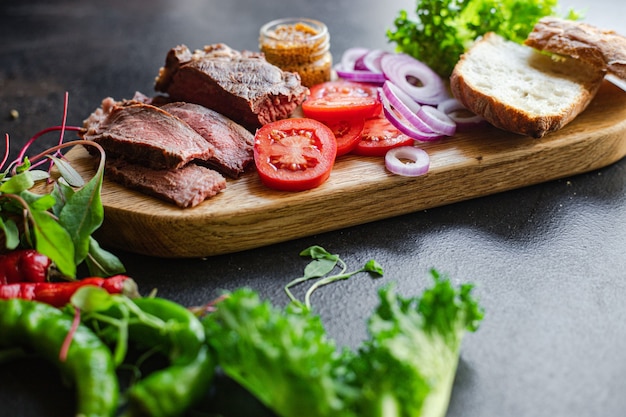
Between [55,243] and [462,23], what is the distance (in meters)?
3.36

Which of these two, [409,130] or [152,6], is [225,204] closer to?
[409,130]

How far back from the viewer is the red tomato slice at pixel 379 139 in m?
3.91

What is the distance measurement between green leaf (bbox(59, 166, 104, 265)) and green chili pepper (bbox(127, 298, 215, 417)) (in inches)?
17.7

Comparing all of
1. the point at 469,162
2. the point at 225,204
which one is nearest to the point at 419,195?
the point at 469,162

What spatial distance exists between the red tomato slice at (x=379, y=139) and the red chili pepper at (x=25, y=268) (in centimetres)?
190

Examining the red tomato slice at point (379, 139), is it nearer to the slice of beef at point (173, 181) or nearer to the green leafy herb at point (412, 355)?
the slice of beef at point (173, 181)

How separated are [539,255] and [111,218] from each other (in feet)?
7.81

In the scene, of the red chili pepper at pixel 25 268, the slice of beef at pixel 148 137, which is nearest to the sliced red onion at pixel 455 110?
the slice of beef at pixel 148 137

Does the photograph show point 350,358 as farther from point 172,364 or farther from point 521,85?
point 521,85

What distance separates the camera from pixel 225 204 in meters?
3.52

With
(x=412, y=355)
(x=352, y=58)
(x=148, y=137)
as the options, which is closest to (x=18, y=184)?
(x=148, y=137)

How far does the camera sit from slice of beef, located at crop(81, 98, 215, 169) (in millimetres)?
3543

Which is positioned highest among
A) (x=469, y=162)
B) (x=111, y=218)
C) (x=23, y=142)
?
(x=469, y=162)

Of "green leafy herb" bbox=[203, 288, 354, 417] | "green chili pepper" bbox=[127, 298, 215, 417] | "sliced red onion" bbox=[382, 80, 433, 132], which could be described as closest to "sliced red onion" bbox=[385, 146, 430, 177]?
"sliced red onion" bbox=[382, 80, 433, 132]
